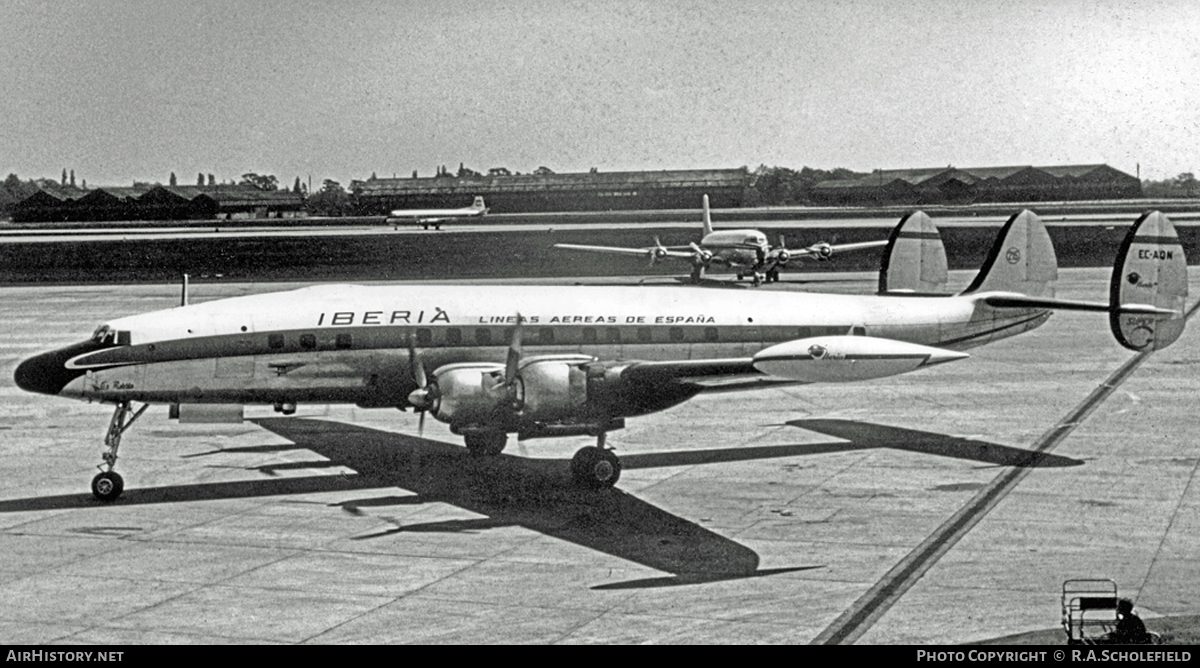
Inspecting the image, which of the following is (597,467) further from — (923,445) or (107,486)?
(107,486)

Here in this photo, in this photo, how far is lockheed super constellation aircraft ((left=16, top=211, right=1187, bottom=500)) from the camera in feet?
76.4

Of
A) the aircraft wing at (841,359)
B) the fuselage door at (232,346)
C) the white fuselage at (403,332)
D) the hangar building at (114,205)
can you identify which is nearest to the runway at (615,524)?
the white fuselage at (403,332)

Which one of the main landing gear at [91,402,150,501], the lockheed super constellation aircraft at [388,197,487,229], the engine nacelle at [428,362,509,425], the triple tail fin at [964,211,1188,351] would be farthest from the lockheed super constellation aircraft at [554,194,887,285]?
the lockheed super constellation aircraft at [388,197,487,229]

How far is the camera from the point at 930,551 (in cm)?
2011

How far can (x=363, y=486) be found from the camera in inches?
1004

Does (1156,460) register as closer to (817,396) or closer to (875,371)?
(875,371)

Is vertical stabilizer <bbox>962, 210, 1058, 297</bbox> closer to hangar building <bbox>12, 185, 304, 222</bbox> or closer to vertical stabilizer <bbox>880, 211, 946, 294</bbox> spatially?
vertical stabilizer <bbox>880, 211, 946, 294</bbox>

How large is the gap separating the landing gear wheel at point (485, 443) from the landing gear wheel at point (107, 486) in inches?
279

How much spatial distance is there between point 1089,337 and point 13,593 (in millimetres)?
40940

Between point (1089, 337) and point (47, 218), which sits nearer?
point (1089, 337)

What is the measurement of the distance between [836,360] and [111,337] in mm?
13290

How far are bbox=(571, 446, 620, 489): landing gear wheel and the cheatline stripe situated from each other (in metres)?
6.25
